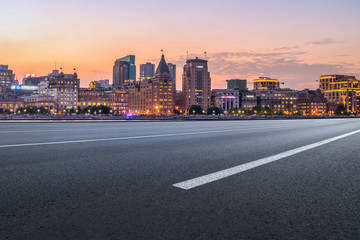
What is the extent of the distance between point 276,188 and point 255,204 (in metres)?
0.95

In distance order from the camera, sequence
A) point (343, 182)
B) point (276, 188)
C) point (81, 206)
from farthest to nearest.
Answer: point (343, 182) < point (276, 188) < point (81, 206)

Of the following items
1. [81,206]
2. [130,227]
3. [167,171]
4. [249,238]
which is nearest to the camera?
[249,238]

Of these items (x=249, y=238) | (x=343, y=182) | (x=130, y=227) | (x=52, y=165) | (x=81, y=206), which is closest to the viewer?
(x=249, y=238)

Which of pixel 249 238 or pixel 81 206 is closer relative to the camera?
pixel 249 238

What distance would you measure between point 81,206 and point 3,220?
77 cm

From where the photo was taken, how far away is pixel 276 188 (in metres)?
4.37

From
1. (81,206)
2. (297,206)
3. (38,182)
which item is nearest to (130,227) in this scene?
(81,206)

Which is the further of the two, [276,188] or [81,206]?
[276,188]

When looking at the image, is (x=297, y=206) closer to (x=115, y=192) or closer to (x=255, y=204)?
(x=255, y=204)

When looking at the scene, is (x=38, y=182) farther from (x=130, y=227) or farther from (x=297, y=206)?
(x=297, y=206)

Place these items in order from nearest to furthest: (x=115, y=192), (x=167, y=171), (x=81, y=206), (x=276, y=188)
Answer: (x=81, y=206)
(x=115, y=192)
(x=276, y=188)
(x=167, y=171)

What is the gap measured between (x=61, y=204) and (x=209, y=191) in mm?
1900

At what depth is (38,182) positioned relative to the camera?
4520mm

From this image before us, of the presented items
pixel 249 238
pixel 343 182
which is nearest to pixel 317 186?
pixel 343 182
